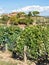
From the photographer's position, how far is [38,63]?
1791 centimetres

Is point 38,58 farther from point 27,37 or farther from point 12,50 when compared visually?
point 12,50

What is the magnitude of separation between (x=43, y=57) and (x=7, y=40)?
5036 millimetres

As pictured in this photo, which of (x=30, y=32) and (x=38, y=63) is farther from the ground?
(x=30, y=32)

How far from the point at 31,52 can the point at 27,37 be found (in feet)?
3.79

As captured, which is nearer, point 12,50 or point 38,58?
point 38,58

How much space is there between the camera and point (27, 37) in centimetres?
1800

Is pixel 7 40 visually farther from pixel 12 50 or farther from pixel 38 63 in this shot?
pixel 38 63

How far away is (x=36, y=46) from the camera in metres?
17.5

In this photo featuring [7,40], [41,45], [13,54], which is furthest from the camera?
[7,40]

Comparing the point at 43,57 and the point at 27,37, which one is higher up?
the point at 27,37

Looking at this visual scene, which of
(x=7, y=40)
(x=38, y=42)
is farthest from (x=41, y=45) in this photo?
(x=7, y=40)

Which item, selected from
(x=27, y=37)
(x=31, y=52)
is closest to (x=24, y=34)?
(x=27, y=37)

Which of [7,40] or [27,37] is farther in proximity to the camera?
[7,40]

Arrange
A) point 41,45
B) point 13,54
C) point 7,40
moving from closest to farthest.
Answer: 1. point 41,45
2. point 13,54
3. point 7,40
